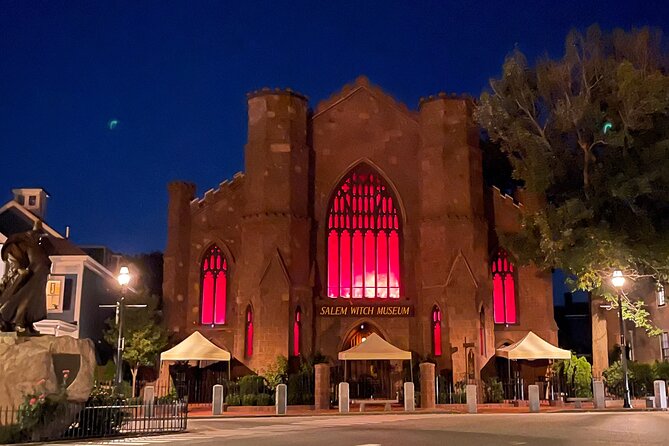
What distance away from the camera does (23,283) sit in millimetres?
17297

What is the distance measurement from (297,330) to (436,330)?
6416 mm

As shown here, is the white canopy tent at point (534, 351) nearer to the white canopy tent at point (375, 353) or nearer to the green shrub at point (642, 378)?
the green shrub at point (642, 378)

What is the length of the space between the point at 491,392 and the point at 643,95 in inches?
539

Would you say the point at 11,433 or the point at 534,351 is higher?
the point at 534,351

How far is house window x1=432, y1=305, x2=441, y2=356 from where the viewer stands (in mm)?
35875

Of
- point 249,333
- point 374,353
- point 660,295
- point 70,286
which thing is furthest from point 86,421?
point 660,295

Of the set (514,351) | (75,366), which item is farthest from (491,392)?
(75,366)

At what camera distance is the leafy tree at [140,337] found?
3616cm

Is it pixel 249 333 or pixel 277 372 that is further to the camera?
pixel 249 333

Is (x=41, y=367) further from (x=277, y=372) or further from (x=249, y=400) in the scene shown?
(x=277, y=372)

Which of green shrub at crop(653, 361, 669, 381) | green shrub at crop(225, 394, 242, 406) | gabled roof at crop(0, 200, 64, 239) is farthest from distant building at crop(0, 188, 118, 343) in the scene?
green shrub at crop(653, 361, 669, 381)

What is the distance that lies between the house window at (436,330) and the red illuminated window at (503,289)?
320 centimetres

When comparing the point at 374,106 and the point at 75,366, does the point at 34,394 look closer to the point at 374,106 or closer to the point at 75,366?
the point at 75,366

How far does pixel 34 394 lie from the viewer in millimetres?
16062
